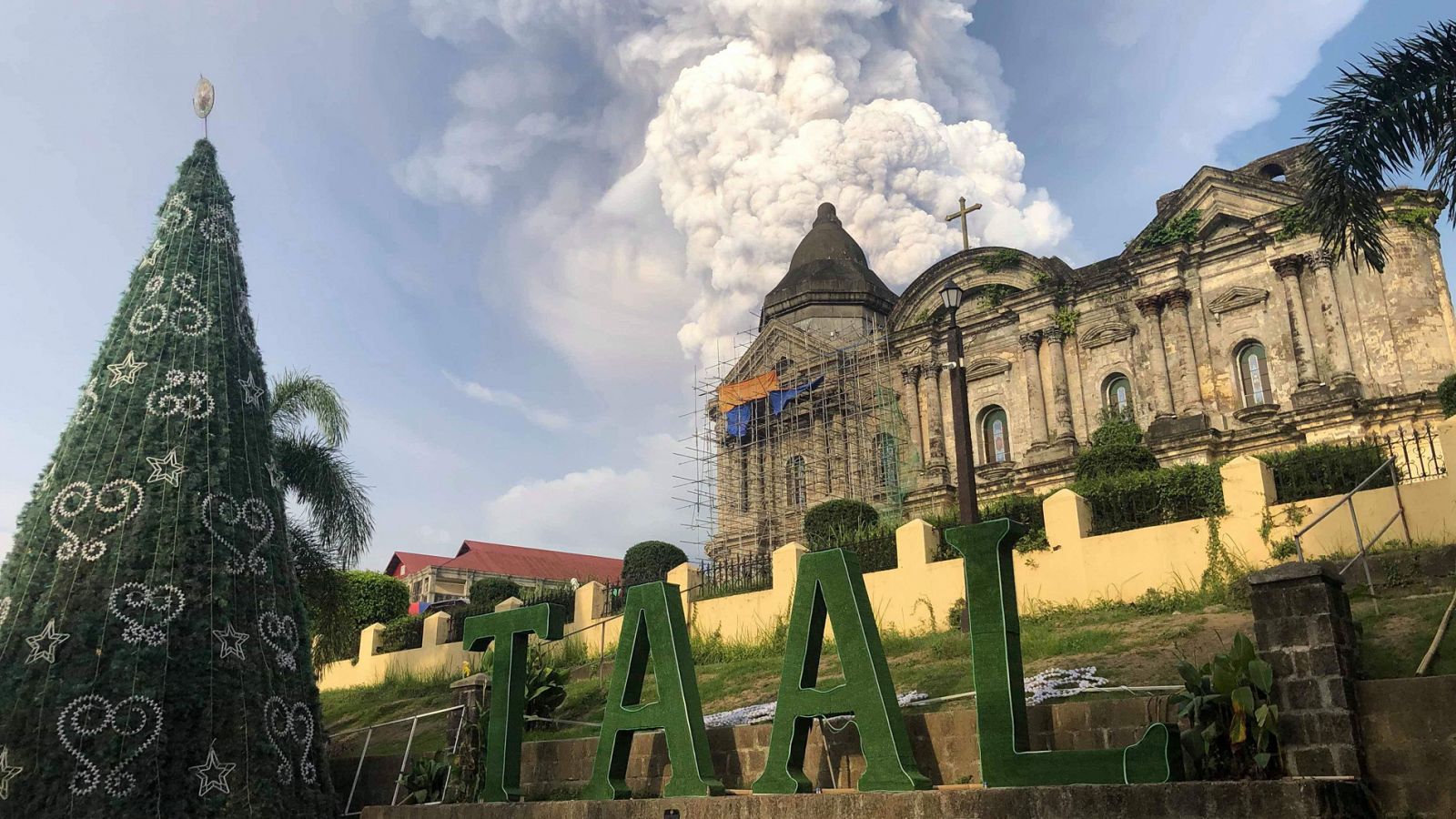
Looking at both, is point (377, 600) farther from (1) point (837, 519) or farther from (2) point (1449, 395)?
(2) point (1449, 395)

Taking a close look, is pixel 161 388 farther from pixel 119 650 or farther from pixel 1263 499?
pixel 1263 499

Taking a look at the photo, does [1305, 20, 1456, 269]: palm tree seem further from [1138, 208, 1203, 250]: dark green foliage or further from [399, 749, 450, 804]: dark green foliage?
[1138, 208, 1203, 250]: dark green foliage

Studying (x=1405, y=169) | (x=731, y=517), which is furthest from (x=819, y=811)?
(x=731, y=517)

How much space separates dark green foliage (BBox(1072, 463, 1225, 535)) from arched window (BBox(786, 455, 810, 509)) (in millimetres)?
15754

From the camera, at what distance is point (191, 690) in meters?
8.89

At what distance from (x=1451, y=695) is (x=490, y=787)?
761cm

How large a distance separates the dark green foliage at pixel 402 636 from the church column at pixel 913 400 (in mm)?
13754

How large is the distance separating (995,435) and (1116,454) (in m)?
7.18

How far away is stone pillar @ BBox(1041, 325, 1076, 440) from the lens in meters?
27.2

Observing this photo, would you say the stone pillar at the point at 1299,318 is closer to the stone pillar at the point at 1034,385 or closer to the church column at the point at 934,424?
the stone pillar at the point at 1034,385

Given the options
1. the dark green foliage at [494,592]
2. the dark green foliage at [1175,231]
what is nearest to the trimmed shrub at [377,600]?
the dark green foliage at [494,592]

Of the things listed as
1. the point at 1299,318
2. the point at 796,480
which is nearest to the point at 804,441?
the point at 796,480

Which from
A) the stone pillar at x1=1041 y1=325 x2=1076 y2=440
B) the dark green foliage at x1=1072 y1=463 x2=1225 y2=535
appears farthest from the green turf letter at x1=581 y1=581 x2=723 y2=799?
the stone pillar at x1=1041 y1=325 x2=1076 y2=440

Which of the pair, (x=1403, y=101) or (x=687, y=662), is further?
(x=1403, y=101)
